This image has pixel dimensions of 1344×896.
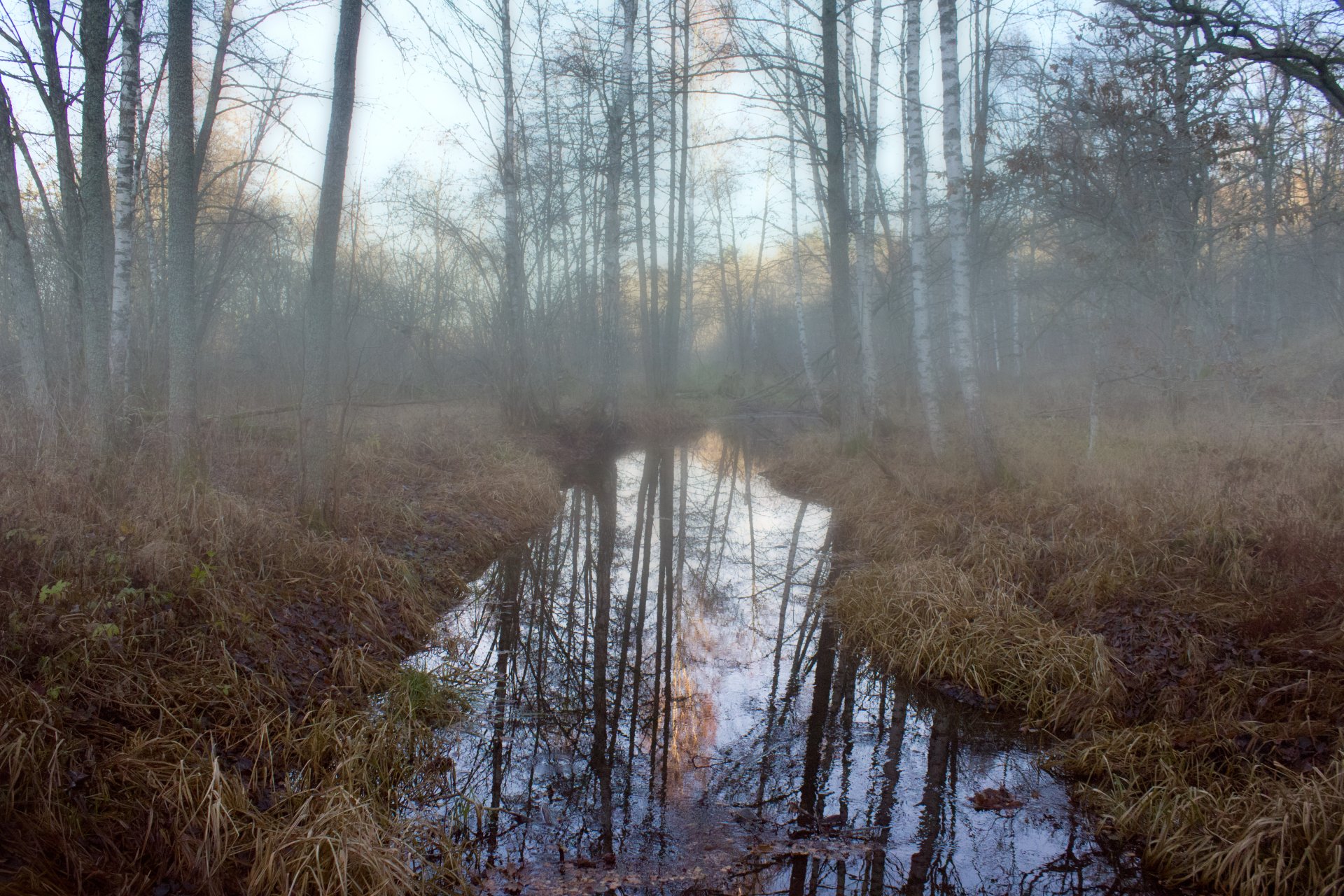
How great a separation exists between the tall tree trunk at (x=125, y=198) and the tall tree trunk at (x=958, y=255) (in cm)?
934

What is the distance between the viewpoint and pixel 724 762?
492cm

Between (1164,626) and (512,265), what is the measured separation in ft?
43.3

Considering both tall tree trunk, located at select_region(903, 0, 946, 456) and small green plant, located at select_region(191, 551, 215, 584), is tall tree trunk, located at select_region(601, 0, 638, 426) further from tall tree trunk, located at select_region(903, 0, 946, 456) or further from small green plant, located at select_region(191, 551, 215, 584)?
small green plant, located at select_region(191, 551, 215, 584)

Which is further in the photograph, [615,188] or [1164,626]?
[615,188]

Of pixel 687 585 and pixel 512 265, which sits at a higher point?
pixel 512 265

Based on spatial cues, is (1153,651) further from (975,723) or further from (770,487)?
(770,487)

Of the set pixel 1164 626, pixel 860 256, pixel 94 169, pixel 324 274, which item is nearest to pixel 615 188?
pixel 860 256

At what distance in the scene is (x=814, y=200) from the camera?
23.4 meters

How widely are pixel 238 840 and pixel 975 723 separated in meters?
4.39

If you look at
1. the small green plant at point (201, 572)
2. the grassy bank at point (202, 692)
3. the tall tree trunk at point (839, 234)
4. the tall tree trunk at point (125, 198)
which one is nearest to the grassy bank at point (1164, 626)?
the grassy bank at point (202, 692)

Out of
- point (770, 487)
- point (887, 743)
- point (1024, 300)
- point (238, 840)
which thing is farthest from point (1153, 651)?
point (1024, 300)

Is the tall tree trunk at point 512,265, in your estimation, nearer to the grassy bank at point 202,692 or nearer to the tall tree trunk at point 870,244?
the tall tree trunk at point 870,244

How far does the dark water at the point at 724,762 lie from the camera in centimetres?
385

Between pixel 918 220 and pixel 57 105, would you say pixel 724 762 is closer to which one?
pixel 918 220
